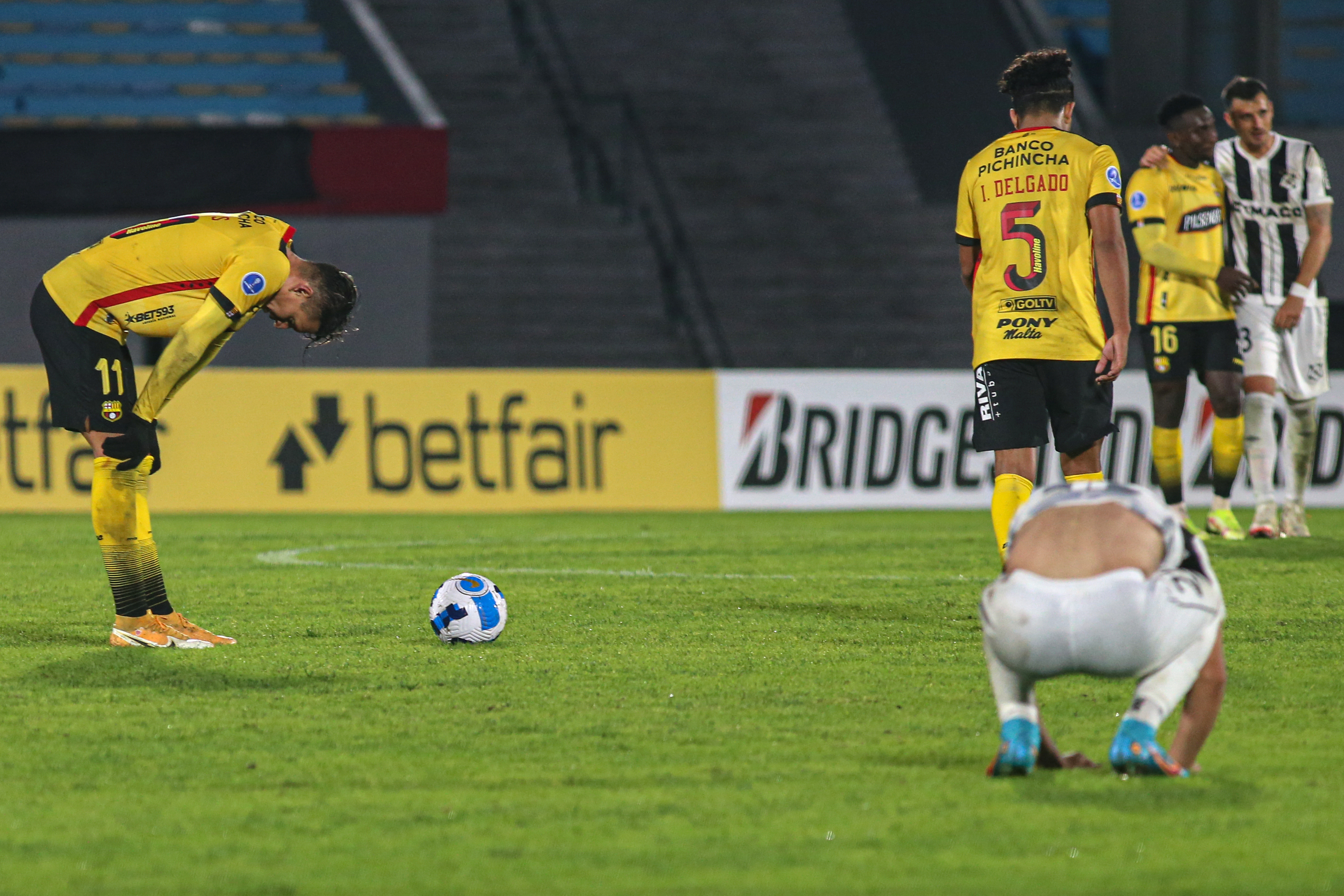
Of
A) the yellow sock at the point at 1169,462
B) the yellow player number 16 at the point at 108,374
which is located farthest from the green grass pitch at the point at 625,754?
the yellow sock at the point at 1169,462

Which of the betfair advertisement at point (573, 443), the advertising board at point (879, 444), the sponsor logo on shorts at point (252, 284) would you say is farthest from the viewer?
the advertising board at point (879, 444)

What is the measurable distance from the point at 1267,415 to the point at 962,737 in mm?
6715

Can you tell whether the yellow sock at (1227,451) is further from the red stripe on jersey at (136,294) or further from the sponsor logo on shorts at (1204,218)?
the red stripe on jersey at (136,294)

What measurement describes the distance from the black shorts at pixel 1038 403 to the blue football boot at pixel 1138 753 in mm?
2707

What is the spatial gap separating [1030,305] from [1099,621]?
3.07 m

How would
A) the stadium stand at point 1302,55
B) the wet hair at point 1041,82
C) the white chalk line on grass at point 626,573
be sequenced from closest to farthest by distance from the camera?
the wet hair at point 1041,82 → the white chalk line on grass at point 626,573 → the stadium stand at point 1302,55

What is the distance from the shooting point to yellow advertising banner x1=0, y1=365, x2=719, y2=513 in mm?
13734

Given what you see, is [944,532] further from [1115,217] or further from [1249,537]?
[1115,217]

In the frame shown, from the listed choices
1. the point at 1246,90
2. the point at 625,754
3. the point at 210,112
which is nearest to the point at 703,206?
the point at 210,112

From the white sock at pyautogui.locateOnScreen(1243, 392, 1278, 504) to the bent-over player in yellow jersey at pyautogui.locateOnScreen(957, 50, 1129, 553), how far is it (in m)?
4.33

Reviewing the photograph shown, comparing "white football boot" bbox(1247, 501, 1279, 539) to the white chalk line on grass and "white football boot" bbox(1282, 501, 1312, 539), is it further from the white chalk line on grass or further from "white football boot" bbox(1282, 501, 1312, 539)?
the white chalk line on grass

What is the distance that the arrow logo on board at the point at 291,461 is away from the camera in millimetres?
13867

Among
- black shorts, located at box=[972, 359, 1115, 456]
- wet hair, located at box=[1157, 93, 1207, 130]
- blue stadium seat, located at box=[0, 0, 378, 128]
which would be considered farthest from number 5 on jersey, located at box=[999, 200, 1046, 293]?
blue stadium seat, located at box=[0, 0, 378, 128]

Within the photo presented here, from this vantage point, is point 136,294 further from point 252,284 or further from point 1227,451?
point 1227,451
